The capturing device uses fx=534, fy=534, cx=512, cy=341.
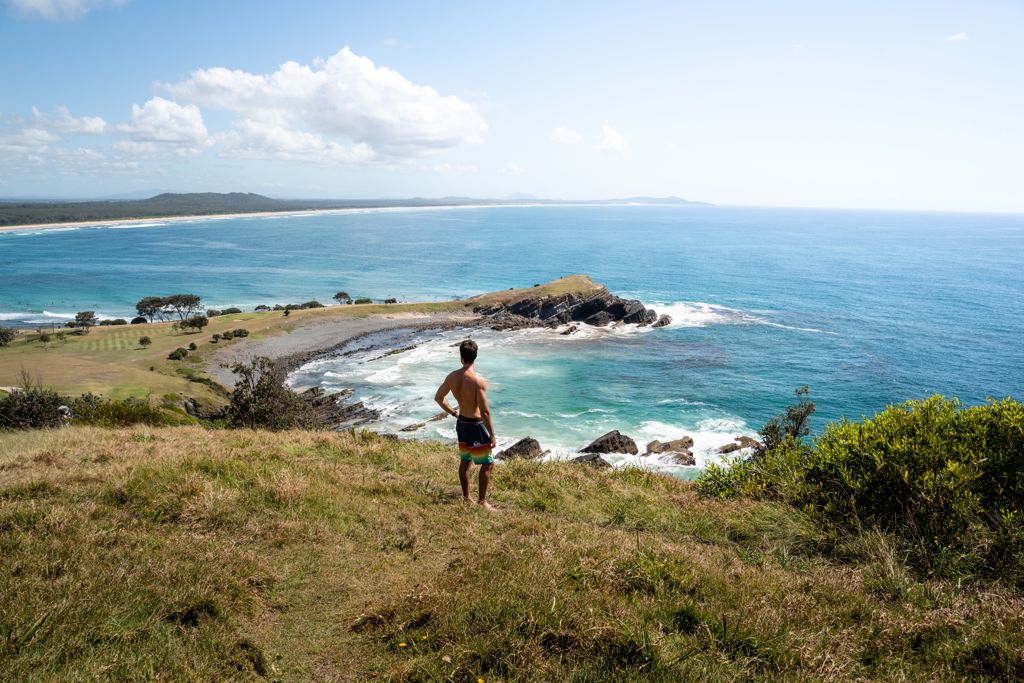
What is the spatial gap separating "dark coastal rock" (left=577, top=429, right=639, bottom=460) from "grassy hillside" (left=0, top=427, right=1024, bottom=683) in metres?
21.1

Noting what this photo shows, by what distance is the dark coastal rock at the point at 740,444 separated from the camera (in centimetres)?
3082

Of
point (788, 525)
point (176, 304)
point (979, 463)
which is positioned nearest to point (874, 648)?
point (788, 525)

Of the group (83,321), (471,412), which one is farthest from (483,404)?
(83,321)

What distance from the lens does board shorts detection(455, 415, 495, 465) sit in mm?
8555

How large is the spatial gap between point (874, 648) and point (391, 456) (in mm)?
9840

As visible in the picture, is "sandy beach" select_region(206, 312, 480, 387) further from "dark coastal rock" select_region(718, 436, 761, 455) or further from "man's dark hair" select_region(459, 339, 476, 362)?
"man's dark hair" select_region(459, 339, 476, 362)

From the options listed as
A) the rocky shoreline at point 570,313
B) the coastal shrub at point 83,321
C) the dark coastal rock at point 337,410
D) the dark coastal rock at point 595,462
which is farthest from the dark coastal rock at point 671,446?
the coastal shrub at point 83,321

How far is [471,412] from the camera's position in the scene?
27.9ft

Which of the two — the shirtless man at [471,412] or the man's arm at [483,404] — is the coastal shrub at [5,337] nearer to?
the shirtless man at [471,412]

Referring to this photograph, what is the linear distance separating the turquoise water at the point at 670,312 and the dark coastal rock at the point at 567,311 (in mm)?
5271

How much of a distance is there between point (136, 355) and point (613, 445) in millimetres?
45355

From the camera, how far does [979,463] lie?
8.12 metres

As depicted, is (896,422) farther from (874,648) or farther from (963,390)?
(963,390)

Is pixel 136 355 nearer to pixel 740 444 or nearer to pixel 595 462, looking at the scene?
pixel 595 462
